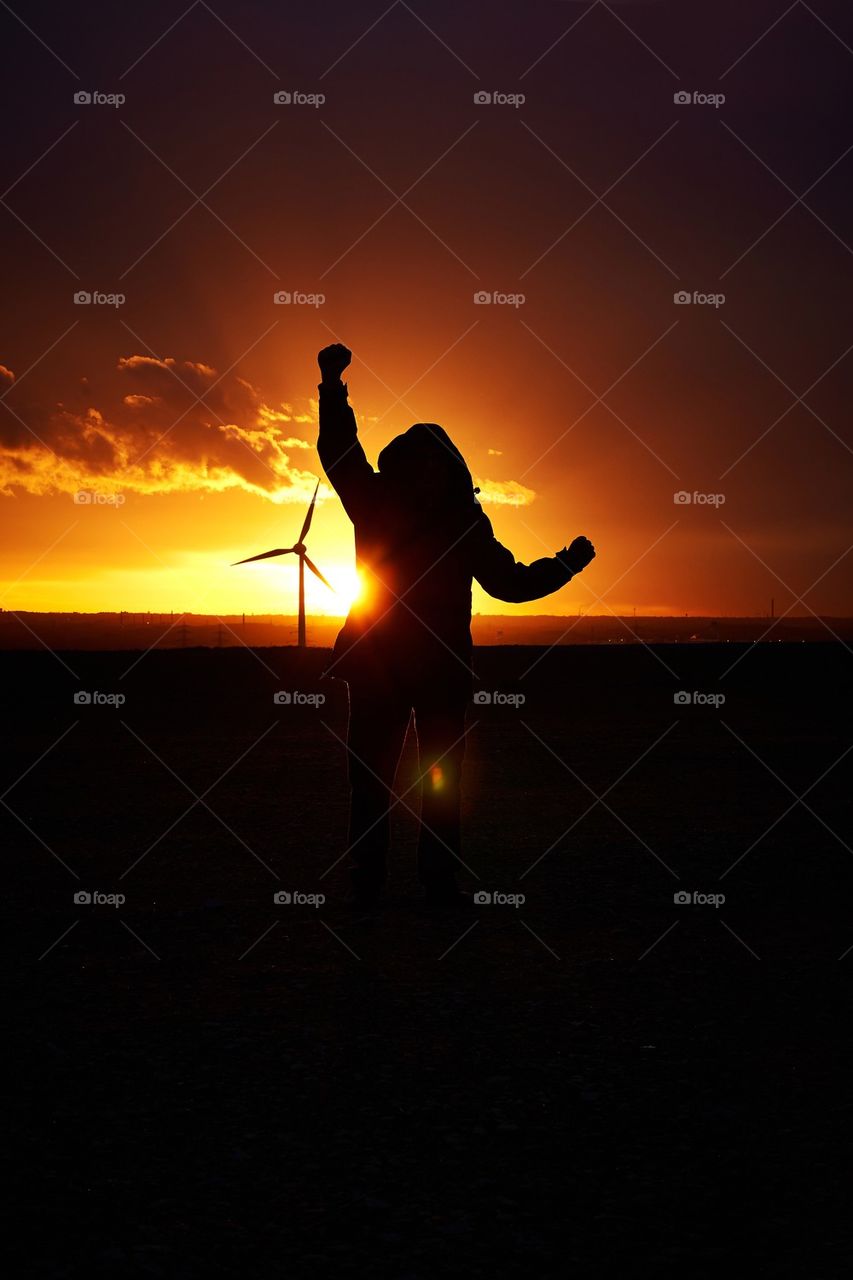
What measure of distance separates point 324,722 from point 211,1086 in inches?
646

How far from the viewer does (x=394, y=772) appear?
7.46m

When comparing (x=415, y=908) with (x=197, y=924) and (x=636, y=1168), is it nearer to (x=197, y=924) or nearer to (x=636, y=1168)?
(x=197, y=924)

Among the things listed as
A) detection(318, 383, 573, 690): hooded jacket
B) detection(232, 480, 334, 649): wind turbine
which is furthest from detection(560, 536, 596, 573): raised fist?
detection(232, 480, 334, 649): wind turbine

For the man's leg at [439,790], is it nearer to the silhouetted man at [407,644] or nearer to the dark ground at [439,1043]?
the silhouetted man at [407,644]

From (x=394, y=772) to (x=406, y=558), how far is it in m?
1.23

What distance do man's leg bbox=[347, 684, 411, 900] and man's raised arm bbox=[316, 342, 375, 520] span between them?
1138 mm

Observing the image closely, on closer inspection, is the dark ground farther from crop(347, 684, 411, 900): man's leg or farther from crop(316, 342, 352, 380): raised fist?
crop(316, 342, 352, 380): raised fist

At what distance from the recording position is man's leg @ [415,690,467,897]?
7438 mm

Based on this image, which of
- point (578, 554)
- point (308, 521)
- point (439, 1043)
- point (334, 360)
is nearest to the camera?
point (439, 1043)

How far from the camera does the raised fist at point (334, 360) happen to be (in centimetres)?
719

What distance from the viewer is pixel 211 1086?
15.2 ft

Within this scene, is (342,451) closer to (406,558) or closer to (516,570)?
(406,558)

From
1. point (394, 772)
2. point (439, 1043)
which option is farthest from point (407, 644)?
point (439, 1043)

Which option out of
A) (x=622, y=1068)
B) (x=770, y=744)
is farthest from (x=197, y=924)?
(x=770, y=744)
